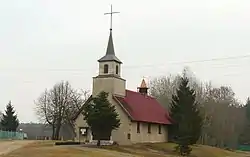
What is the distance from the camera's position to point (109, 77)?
57469 millimetres

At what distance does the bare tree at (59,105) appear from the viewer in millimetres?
85062

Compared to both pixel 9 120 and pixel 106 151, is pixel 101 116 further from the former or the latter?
pixel 9 120

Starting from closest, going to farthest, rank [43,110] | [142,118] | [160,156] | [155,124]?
[160,156], [142,118], [155,124], [43,110]

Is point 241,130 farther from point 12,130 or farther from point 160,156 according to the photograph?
point 160,156

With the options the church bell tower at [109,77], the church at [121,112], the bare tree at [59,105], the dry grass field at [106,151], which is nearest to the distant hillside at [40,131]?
the bare tree at [59,105]

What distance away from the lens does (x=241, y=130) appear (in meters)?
101

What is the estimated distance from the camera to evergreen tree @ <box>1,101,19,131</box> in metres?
92.2

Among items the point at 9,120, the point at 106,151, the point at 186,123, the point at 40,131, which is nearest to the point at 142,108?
the point at 186,123

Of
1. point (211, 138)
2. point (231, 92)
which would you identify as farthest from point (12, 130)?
point (231, 92)

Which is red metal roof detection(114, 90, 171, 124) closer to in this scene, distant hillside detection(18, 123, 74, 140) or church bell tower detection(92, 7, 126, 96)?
church bell tower detection(92, 7, 126, 96)

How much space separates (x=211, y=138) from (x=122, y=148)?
46479 millimetres

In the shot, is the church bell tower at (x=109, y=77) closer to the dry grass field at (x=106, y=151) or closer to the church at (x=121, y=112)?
the church at (x=121, y=112)

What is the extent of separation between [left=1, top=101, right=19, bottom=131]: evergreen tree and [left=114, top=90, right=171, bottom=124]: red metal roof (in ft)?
118

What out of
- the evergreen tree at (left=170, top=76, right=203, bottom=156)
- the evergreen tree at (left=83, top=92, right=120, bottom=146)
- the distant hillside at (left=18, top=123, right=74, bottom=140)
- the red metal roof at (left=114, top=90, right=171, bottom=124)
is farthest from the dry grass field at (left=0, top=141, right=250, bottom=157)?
the distant hillside at (left=18, top=123, right=74, bottom=140)
